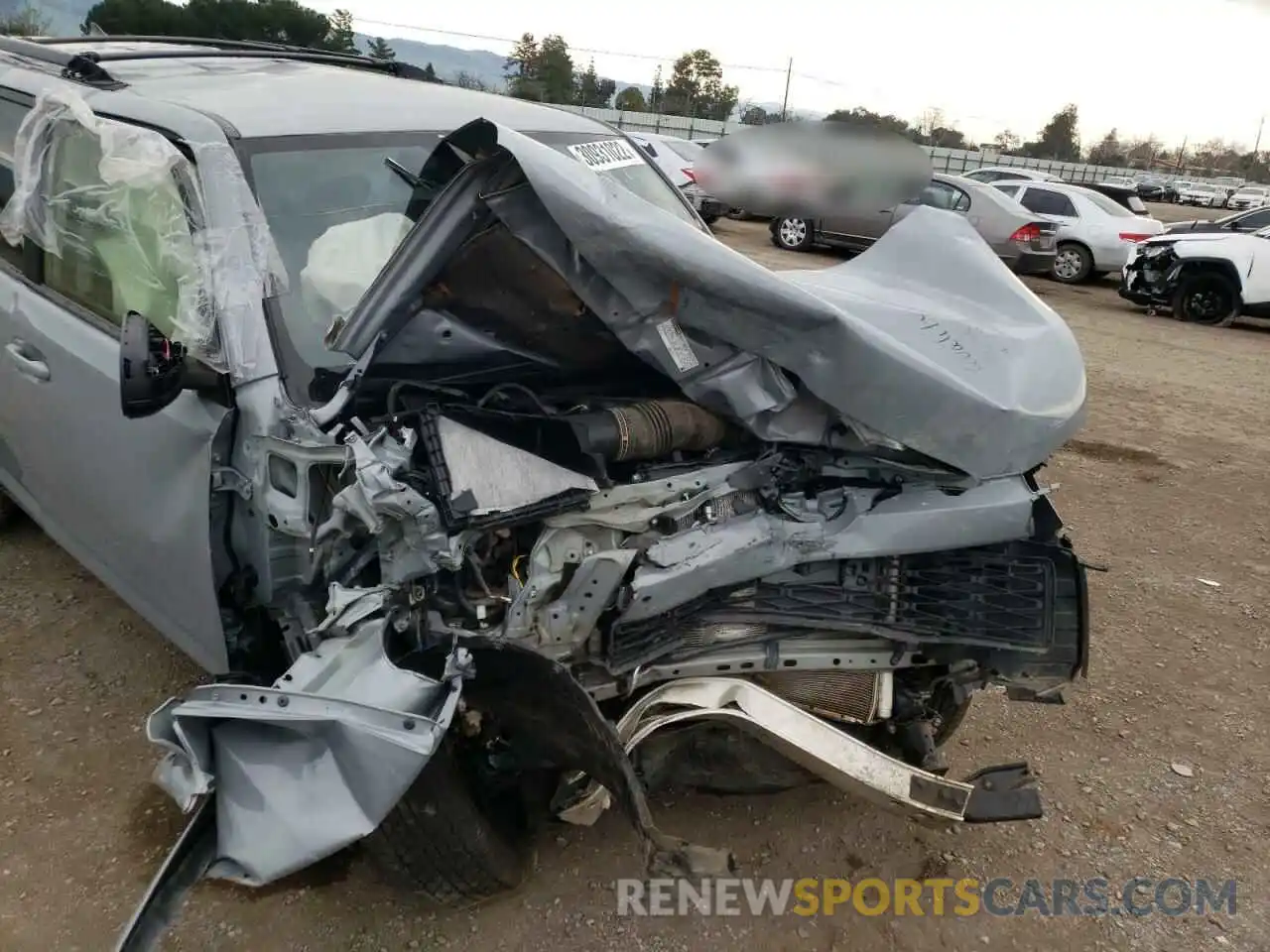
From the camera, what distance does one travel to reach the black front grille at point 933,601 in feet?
7.47

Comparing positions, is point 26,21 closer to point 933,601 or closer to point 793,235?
point 793,235

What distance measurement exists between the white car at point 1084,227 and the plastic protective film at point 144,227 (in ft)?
44.8

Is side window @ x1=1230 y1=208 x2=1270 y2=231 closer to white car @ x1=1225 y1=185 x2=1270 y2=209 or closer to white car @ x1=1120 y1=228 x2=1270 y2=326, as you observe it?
white car @ x1=1120 y1=228 x2=1270 y2=326

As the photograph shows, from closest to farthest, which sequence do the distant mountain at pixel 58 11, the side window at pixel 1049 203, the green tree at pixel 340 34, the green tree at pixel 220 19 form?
the side window at pixel 1049 203, the green tree at pixel 220 19, the green tree at pixel 340 34, the distant mountain at pixel 58 11

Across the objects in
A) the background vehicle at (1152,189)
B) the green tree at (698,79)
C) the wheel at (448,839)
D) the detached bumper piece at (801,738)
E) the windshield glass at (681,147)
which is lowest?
the wheel at (448,839)

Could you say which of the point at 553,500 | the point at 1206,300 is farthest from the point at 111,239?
the point at 1206,300

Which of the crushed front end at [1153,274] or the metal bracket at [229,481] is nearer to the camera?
the metal bracket at [229,481]

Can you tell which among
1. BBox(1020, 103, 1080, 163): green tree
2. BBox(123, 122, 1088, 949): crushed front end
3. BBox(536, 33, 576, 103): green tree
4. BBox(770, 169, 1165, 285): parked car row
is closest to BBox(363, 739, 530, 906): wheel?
BBox(123, 122, 1088, 949): crushed front end

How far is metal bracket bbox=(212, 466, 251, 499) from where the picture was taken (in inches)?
83.7

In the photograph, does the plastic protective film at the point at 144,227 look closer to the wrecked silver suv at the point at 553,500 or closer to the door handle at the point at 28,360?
the wrecked silver suv at the point at 553,500

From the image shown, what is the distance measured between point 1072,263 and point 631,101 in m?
28.2

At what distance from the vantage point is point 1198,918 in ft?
8.33

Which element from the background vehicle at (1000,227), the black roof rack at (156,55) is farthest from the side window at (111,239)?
the background vehicle at (1000,227)

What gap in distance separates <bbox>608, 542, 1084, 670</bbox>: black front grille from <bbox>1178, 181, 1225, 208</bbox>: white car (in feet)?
154
